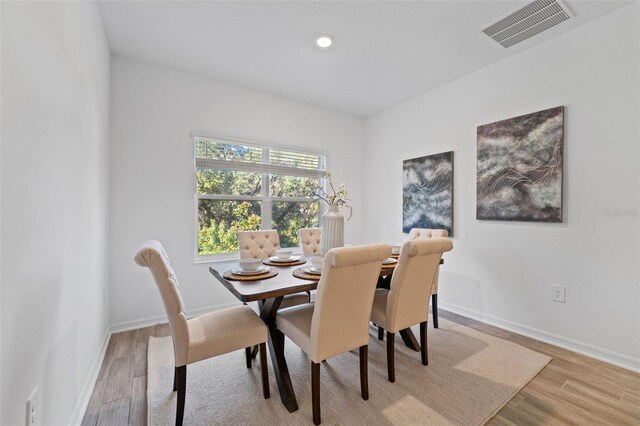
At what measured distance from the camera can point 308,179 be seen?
164 inches

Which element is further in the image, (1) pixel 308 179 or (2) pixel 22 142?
(1) pixel 308 179

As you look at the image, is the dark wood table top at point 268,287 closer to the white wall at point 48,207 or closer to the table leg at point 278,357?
the table leg at point 278,357

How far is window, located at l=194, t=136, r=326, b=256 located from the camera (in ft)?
10.9

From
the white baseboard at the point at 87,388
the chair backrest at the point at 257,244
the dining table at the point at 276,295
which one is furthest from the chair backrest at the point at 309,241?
the white baseboard at the point at 87,388

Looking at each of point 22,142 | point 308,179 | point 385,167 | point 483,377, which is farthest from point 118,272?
point 385,167

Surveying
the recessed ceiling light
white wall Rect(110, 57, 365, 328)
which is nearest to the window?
white wall Rect(110, 57, 365, 328)

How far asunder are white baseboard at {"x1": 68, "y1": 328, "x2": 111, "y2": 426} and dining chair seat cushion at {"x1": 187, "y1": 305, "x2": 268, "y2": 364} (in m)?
0.68

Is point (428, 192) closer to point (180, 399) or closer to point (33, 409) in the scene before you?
point (180, 399)

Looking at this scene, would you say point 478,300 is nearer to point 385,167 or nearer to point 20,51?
point 385,167

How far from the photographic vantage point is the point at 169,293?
58.0 inches

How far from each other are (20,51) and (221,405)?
1928 mm

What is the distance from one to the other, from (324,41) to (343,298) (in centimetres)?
224

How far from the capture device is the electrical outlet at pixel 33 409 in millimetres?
1032

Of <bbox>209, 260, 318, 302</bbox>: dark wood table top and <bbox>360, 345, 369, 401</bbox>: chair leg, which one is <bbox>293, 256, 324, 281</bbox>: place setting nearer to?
<bbox>209, 260, 318, 302</bbox>: dark wood table top
